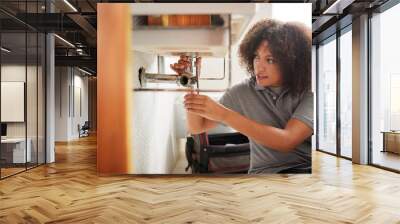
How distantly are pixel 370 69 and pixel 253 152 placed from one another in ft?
10.8

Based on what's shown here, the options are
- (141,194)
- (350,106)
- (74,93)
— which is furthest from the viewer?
(74,93)

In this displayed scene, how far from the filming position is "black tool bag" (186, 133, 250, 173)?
5.70 metres

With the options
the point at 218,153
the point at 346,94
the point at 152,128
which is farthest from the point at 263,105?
the point at 346,94

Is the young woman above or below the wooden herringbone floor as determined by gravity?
above

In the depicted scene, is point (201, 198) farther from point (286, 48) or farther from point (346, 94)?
point (346, 94)

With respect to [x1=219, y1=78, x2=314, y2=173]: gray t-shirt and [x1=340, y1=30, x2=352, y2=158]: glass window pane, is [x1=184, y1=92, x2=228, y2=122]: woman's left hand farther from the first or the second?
[x1=340, y1=30, x2=352, y2=158]: glass window pane

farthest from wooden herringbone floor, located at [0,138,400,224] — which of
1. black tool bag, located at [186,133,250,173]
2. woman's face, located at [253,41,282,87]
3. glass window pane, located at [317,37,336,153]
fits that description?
glass window pane, located at [317,37,336,153]

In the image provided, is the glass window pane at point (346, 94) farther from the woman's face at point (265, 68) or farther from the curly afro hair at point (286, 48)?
the woman's face at point (265, 68)

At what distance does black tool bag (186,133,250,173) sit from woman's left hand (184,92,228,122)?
283mm

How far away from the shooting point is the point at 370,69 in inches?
292

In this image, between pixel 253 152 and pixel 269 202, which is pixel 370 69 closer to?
pixel 253 152

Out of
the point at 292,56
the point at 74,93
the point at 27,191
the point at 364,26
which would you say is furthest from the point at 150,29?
the point at 74,93

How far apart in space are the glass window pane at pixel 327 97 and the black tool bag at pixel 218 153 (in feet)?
13.9

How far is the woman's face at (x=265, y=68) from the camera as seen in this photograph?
5.76 m
